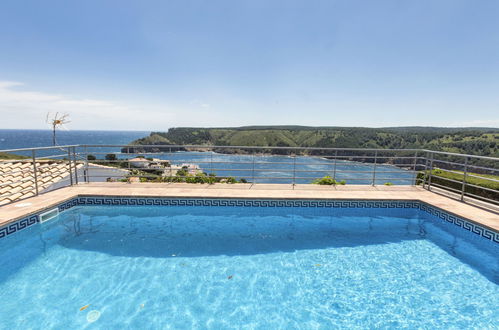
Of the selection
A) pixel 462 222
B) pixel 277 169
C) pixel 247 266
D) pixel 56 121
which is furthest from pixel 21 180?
pixel 56 121

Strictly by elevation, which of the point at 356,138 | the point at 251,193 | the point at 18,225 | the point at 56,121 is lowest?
the point at 18,225

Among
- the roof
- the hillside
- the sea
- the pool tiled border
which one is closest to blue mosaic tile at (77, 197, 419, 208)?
the pool tiled border

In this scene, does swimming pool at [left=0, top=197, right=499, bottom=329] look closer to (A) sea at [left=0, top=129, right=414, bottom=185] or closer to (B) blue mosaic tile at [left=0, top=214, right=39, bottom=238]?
(B) blue mosaic tile at [left=0, top=214, right=39, bottom=238]

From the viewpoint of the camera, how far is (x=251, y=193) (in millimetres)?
5305

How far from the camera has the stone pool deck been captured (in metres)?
4.17

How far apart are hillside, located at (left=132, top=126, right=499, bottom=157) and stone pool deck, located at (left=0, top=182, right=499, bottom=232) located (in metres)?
69.3

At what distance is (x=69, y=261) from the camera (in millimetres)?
3164

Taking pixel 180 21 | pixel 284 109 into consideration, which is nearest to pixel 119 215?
pixel 180 21

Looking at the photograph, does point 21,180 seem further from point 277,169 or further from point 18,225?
point 277,169

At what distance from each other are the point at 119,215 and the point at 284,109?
4075cm

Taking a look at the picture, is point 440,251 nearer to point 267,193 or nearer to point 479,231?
point 479,231

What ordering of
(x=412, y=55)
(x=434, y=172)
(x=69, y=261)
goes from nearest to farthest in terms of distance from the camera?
(x=69, y=261)
(x=434, y=172)
(x=412, y=55)

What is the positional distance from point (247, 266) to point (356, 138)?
87.5m

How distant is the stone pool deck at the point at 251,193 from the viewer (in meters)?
4.17
